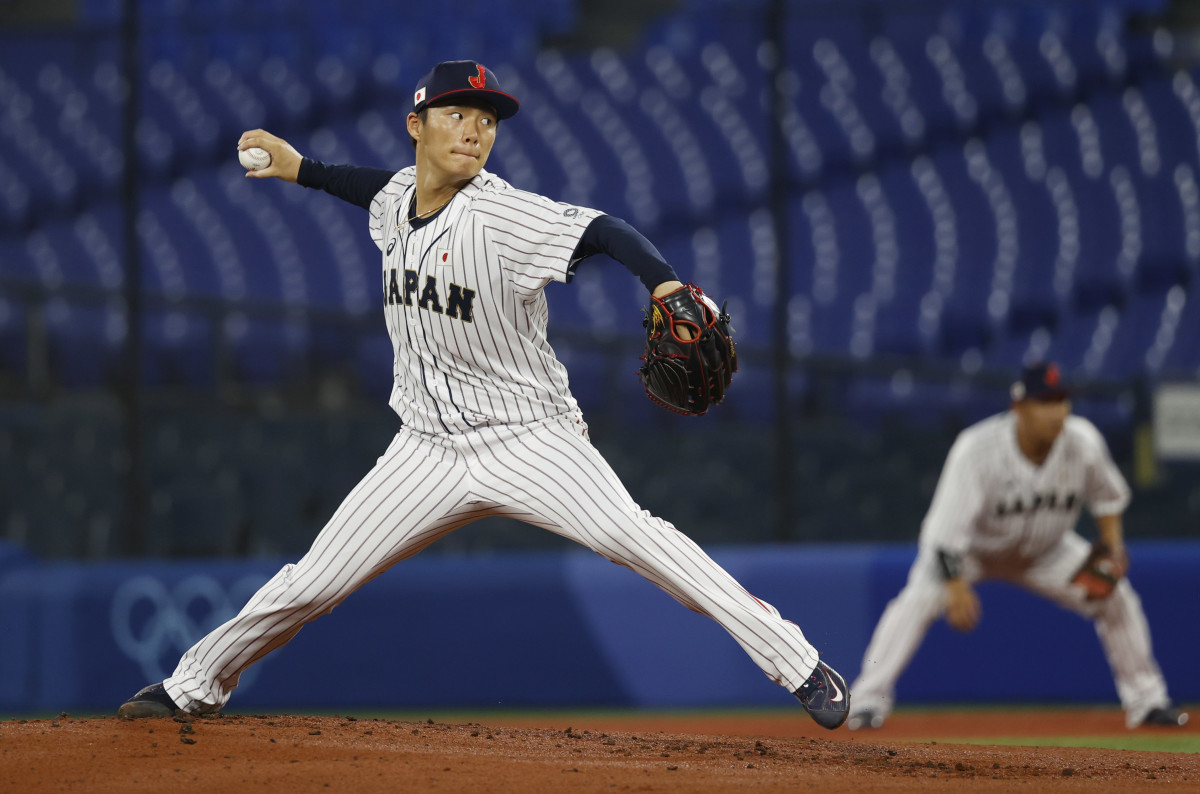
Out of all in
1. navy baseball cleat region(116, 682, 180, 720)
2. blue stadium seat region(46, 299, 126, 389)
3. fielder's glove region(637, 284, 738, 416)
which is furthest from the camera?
blue stadium seat region(46, 299, 126, 389)

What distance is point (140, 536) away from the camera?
6.63 meters

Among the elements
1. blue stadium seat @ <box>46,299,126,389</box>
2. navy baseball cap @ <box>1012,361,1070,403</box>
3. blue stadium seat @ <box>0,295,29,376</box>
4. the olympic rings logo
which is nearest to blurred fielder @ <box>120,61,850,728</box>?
navy baseball cap @ <box>1012,361,1070,403</box>

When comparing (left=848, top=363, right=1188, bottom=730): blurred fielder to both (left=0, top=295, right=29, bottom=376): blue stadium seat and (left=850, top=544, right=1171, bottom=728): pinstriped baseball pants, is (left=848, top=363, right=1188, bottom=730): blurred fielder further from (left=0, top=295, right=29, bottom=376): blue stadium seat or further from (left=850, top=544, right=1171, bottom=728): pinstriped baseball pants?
(left=0, top=295, right=29, bottom=376): blue stadium seat

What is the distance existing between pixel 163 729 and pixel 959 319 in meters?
6.44

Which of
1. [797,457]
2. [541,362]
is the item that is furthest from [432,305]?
[797,457]

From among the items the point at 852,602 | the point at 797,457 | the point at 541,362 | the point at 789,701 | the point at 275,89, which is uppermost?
the point at 275,89

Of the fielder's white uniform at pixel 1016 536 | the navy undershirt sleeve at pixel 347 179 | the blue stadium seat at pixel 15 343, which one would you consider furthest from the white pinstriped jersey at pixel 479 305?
the blue stadium seat at pixel 15 343

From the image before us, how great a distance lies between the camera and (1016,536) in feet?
19.2

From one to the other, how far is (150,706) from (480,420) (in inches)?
41.5

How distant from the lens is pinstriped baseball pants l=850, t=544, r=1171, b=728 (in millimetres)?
5762

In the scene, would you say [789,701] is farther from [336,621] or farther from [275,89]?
[275,89]

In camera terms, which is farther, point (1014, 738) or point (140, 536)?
point (140, 536)

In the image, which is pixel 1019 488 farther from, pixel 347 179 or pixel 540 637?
pixel 347 179

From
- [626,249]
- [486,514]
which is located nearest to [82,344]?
[486,514]
